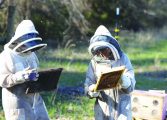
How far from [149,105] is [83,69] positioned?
7.37 m

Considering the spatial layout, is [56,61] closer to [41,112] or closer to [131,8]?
[41,112]

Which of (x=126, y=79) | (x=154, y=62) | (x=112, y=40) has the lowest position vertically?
(x=154, y=62)

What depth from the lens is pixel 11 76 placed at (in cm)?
643

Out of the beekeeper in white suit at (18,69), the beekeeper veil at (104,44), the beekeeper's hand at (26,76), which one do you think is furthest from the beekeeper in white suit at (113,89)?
the beekeeper's hand at (26,76)

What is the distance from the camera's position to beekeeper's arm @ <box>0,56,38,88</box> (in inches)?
249

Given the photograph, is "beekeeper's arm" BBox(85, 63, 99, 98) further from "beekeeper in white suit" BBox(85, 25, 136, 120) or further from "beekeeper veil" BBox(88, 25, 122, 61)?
"beekeeper veil" BBox(88, 25, 122, 61)

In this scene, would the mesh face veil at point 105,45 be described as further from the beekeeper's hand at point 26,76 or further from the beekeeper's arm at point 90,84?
the beekeeper's hand at point 26,76

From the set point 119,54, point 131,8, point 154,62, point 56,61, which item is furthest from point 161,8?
point 119,54

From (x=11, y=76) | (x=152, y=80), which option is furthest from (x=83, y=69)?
(x=11, y=76)

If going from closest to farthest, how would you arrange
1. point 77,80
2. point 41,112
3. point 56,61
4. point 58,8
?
point 41,112 < point 77,80 < point 56,61 < point 58,8

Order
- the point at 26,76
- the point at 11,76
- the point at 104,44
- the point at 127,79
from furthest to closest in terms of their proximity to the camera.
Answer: the point at 127,79 < the point at 104,44 < the point at 11,76 < the point at 26,76

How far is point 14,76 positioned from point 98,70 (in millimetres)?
1334

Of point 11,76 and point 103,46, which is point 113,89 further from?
point 11,76

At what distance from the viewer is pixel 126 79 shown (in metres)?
6.94
